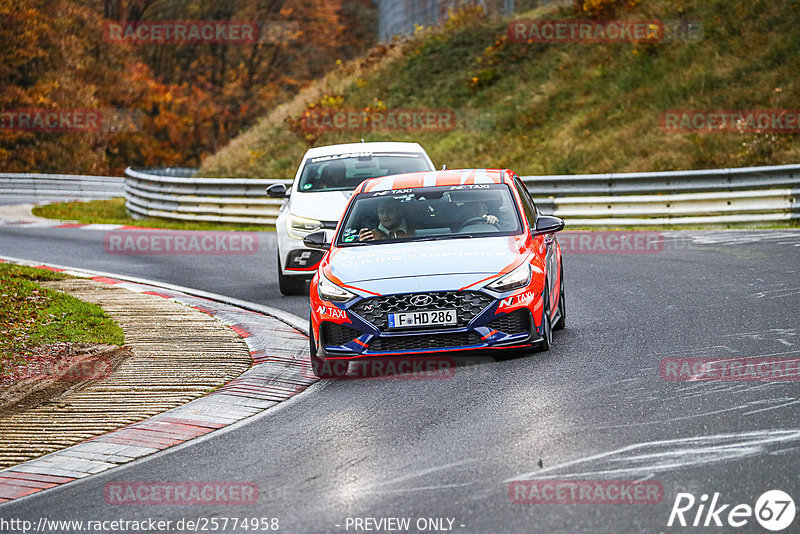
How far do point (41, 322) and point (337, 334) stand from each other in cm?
412

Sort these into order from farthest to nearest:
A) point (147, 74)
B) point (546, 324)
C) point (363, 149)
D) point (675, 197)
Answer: point (147, 74)
point (675, 197)
point (363, 149)
point (546, 324)

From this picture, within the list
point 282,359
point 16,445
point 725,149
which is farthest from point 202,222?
point 16,445

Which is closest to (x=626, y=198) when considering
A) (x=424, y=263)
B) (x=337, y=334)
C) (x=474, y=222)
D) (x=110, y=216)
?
(x=474, y=222)

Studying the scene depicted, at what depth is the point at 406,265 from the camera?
921cm

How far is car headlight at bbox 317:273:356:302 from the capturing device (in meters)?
9.02

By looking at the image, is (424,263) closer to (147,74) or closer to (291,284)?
(291,284)

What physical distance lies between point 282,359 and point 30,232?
16.9 m

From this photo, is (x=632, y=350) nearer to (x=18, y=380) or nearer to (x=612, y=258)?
(x=18, y=380)

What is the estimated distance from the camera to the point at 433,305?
28.9 feet

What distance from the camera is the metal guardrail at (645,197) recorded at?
2006 cm

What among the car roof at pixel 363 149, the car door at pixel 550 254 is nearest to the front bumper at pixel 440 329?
the car door at pixel 550 254

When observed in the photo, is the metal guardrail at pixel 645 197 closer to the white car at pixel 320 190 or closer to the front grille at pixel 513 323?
the white car at pixel 320 190

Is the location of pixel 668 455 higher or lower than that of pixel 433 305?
lower

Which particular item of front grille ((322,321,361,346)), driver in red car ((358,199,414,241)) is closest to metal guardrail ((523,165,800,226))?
driver in red car ((358,199,414,241))
